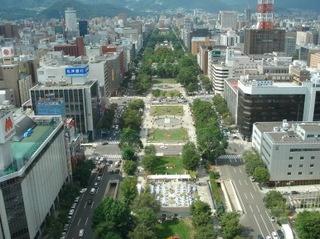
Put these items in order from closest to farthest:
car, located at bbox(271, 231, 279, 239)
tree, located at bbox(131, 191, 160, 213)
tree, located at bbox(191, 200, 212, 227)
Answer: car, located at bbox(271, 231, 279, 239) < tree, located at bbox(191, 200, 212, 227) < tree, located at bbox(131, 191, 160, 213)

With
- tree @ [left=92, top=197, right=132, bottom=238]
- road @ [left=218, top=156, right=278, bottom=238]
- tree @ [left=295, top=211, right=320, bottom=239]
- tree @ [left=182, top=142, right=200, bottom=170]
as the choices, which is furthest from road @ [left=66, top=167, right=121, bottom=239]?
tree @ [left=295, top=211, right=320, bottom=239]

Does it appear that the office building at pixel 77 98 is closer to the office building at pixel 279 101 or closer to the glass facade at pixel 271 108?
the office building at pixel 279 101

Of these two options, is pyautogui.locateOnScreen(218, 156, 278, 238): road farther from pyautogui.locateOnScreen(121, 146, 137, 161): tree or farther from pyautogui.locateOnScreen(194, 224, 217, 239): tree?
pyautogui.locateOnScreen(121, 146, 137, 161): tree

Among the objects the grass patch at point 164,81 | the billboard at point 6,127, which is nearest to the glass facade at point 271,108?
the billboard at point 6,127

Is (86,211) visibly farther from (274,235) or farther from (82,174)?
(274,235)

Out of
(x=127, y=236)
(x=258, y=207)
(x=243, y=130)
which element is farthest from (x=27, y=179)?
(x=243, y=130)

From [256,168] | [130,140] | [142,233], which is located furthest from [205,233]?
[130,140]
